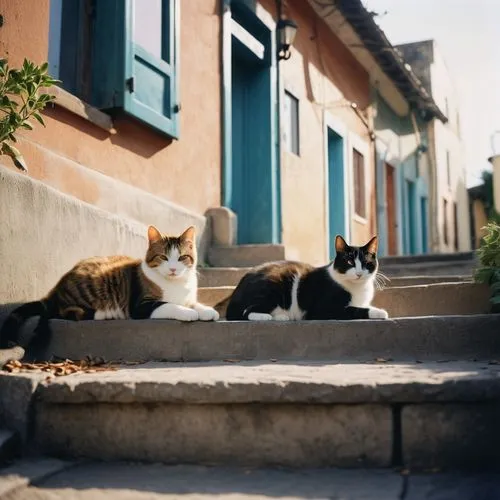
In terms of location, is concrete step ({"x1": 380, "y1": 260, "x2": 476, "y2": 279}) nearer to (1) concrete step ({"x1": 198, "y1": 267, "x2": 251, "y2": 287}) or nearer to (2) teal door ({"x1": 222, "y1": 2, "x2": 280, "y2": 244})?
(2) teal door ({"x1": 222, "y1": 2, "x2": 280, "y2": 244})

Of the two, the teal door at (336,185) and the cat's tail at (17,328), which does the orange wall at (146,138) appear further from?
the teal door at (336,185)

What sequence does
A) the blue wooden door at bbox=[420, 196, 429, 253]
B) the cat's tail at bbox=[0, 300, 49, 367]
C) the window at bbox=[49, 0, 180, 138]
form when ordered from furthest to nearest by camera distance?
the blue wooden door at bbox=[420, 196, 429, 253] < the window at bbox=[49, 0, 180, 138] < the cat's tail at bbox=[0, 300, 49, 367]

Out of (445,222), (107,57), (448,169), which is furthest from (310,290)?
(448,169)

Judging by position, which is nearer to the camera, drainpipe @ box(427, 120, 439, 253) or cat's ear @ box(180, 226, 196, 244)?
cat's ear @ box(180, 226, 196, 244)

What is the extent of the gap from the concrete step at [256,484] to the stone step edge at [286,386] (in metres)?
0.24

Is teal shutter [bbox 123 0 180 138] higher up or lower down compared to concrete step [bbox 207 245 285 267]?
higher up

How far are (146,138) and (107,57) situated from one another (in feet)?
2.38

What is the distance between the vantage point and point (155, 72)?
5.18 m

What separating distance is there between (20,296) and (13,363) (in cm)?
76

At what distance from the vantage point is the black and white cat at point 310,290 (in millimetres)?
3645

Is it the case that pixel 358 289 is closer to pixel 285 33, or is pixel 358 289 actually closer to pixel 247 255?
pixel 247 255

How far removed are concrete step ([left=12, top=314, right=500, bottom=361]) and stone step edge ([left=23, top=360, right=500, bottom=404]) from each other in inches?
13.3

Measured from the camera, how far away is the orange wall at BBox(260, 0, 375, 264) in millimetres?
8031

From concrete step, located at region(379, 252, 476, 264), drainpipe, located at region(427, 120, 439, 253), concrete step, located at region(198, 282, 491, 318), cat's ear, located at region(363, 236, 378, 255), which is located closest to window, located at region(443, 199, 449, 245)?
drainpipe, located at region(427, 120, 439, 253)
